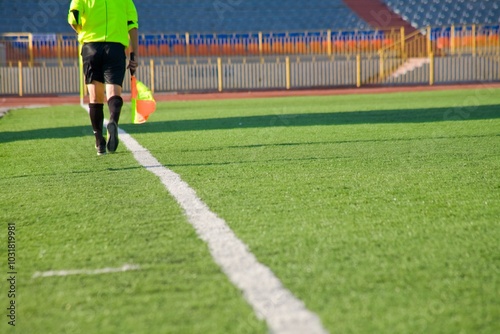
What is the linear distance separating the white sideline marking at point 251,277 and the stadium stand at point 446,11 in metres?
30.2

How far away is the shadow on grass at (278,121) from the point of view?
944cm

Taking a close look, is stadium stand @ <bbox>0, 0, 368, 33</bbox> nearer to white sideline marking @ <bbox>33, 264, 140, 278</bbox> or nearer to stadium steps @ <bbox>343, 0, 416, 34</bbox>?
stadium steps @ <bbox>343, 0, 416, 34</bbox>

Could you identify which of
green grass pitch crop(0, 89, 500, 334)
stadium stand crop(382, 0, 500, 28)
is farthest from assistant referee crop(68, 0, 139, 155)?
stadium stand crop(382, 0, 500, 28)

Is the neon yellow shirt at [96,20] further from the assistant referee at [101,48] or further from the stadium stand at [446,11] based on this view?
the stadium stand at [446,11]

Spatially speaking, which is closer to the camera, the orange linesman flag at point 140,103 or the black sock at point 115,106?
the black sock at point 115,106

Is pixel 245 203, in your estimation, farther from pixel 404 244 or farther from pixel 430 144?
pixel 430 144

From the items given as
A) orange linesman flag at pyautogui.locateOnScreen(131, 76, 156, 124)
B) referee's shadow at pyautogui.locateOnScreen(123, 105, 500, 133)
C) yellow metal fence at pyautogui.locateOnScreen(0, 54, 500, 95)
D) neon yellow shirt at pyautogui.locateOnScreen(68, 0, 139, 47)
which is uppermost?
neon yellow shirt at pyautogui.locateOnScreen(68, 0, 139, 47)

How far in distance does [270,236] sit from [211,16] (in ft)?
97.1

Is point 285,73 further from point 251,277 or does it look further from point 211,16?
point 251,277

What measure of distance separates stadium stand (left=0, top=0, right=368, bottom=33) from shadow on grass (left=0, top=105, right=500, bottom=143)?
19.6 m

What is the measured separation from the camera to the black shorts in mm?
6496

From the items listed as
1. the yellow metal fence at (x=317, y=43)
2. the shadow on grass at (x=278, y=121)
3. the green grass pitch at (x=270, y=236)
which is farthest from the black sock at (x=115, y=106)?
the yellow metal fence at (x=317, y=43)

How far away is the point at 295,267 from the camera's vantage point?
2.53m

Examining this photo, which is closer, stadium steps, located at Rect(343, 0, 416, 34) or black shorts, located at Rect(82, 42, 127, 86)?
black shorts, located at Rect(82, 42, 127, 86)
